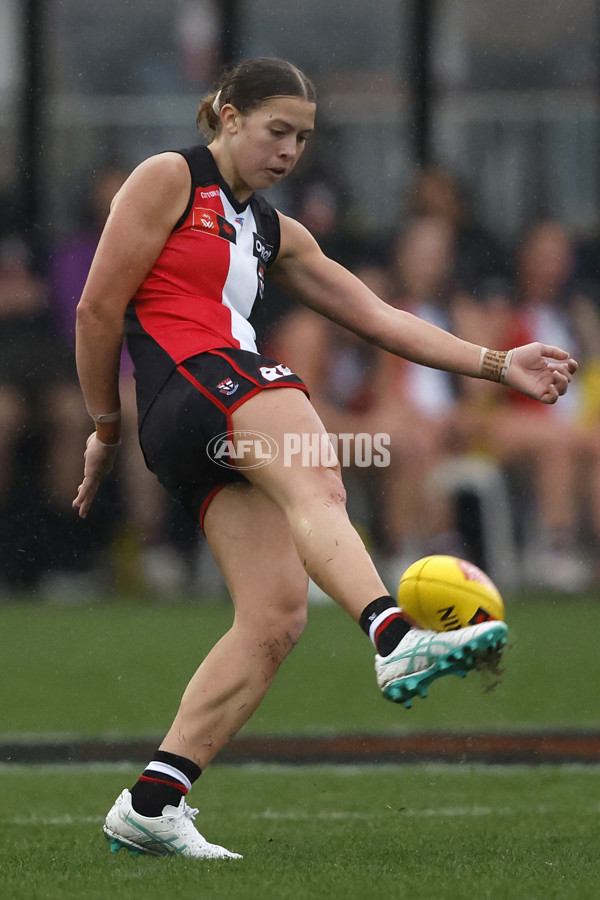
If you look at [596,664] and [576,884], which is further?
[596,664]

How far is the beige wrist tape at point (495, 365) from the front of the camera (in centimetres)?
385

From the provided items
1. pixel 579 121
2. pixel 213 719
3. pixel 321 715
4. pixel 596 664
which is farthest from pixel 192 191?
pixel 579 121

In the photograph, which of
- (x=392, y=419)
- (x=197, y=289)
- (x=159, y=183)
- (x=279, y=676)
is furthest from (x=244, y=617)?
(x=392, y=419)

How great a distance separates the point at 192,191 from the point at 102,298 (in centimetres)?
32

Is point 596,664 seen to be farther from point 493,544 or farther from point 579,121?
point 579,121

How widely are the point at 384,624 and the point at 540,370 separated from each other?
89cm

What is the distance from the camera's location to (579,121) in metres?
11.0

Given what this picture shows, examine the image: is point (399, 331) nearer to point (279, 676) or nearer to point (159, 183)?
point (159, 183)

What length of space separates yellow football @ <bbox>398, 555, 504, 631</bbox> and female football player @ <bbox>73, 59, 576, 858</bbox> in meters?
0.31

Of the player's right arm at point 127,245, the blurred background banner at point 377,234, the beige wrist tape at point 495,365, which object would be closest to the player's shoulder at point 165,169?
the player's right arm at point 127,245

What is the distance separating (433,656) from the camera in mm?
3162

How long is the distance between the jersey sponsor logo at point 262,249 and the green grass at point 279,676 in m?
1.46

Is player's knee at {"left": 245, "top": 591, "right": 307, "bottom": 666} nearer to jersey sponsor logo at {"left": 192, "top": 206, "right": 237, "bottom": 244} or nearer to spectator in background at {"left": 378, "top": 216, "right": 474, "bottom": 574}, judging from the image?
jersey sponsor logo at {"left": 192, "top": 206, "right": 237, "bottom": 244}

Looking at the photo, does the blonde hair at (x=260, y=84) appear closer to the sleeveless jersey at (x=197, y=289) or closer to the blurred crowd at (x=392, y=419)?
the sleeveless jersey at (x=197, y=289)
